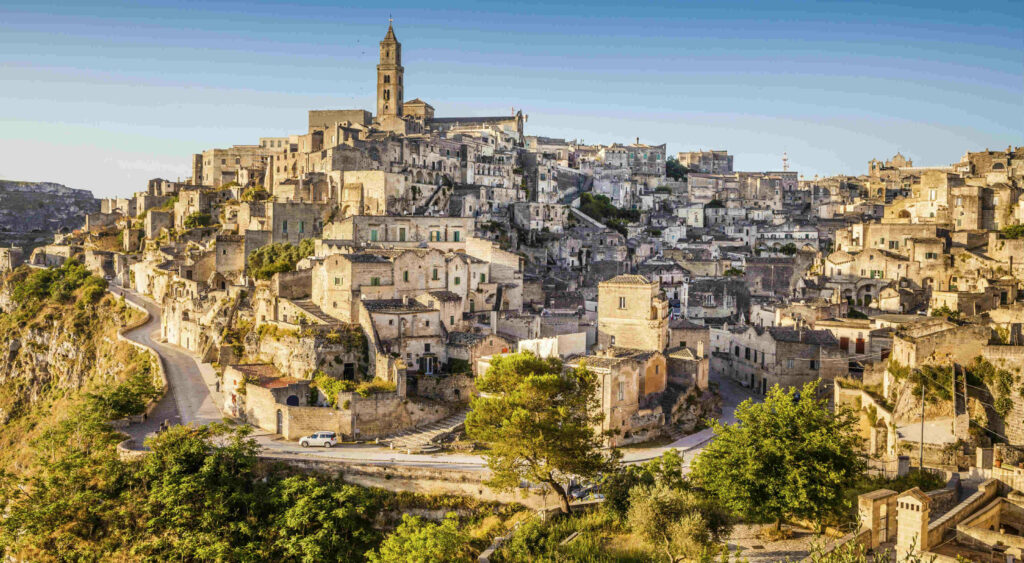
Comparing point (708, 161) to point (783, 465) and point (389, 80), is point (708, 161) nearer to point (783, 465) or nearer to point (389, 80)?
point (389, 80)

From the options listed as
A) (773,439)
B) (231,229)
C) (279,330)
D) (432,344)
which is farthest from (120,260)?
(773,439)

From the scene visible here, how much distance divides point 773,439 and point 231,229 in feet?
149

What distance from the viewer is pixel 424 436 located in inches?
1246

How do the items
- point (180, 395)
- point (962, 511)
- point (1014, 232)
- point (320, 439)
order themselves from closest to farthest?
point (962, 511) < point (320, 439) < point (180, 395) < point (1014, 232)

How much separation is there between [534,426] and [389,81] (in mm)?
72894

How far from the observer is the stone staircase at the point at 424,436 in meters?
30.5

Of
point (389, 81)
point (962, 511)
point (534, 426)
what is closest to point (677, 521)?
point (534, 426)

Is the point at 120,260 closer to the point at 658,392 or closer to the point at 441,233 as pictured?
the point at 441,233

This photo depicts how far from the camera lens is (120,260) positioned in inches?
2507

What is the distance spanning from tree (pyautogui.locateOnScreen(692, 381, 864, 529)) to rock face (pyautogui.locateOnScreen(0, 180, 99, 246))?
10151 centimetres

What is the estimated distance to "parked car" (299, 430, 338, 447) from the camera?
3064 cm

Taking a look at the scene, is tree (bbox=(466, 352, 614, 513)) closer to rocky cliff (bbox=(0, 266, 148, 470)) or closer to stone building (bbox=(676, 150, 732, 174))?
rocky cliff (bbox=(0, 266, 148, 470))

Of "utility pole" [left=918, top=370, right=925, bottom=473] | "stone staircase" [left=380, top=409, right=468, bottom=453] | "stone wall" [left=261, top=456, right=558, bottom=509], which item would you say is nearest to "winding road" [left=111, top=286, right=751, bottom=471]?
"stone wall" [left=261, top=456, right=558, bottom=509]

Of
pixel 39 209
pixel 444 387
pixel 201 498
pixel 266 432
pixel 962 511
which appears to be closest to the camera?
pixel 962 511
